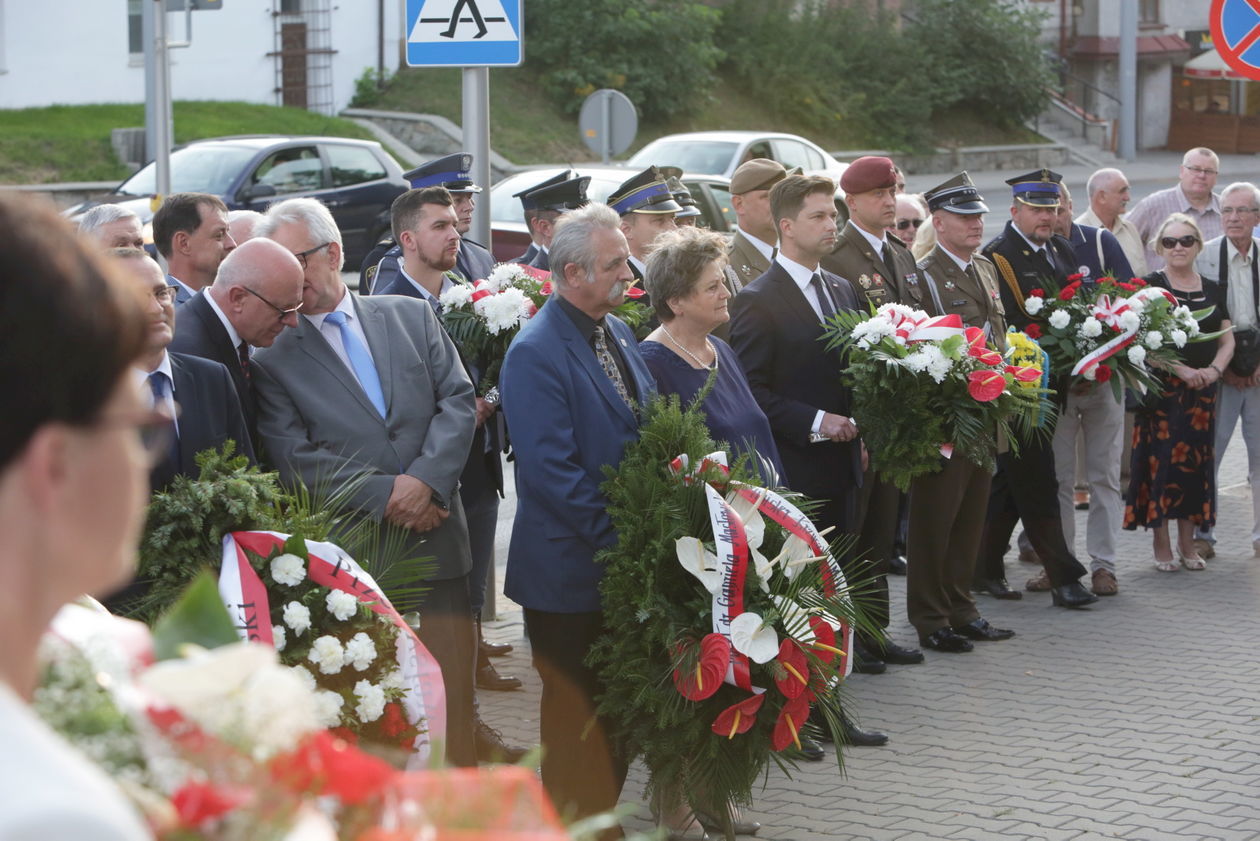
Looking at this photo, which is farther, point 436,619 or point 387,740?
point 436,619

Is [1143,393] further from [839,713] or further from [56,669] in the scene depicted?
[56,669]

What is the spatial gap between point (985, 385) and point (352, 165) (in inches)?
661

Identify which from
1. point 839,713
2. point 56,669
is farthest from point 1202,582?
point 56,669

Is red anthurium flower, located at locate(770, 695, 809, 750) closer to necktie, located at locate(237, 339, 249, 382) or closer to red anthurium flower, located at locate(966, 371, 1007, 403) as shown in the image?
necktie, located at locate(237, 339, 249, 382)

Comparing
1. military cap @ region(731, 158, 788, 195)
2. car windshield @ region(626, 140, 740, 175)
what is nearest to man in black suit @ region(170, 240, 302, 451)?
military cap @ region(731, 158, 788, 195)

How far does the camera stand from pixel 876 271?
310 inches

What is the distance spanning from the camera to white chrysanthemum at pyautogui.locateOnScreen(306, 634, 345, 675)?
12.9 feet

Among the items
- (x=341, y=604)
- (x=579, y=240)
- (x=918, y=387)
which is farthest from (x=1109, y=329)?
(x=341, y=604)

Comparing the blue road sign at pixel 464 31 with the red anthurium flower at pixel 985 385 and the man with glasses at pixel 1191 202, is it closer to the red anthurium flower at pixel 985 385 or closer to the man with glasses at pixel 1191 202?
the red anthurium flower at pixel 985 385

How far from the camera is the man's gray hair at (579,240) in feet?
17.6

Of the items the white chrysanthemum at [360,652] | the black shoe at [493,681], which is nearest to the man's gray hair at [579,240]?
the white chrysanthemum at [360,652]

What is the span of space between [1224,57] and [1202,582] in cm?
313

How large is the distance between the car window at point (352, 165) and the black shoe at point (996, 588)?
14878 millimetres

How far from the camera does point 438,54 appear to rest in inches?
293
